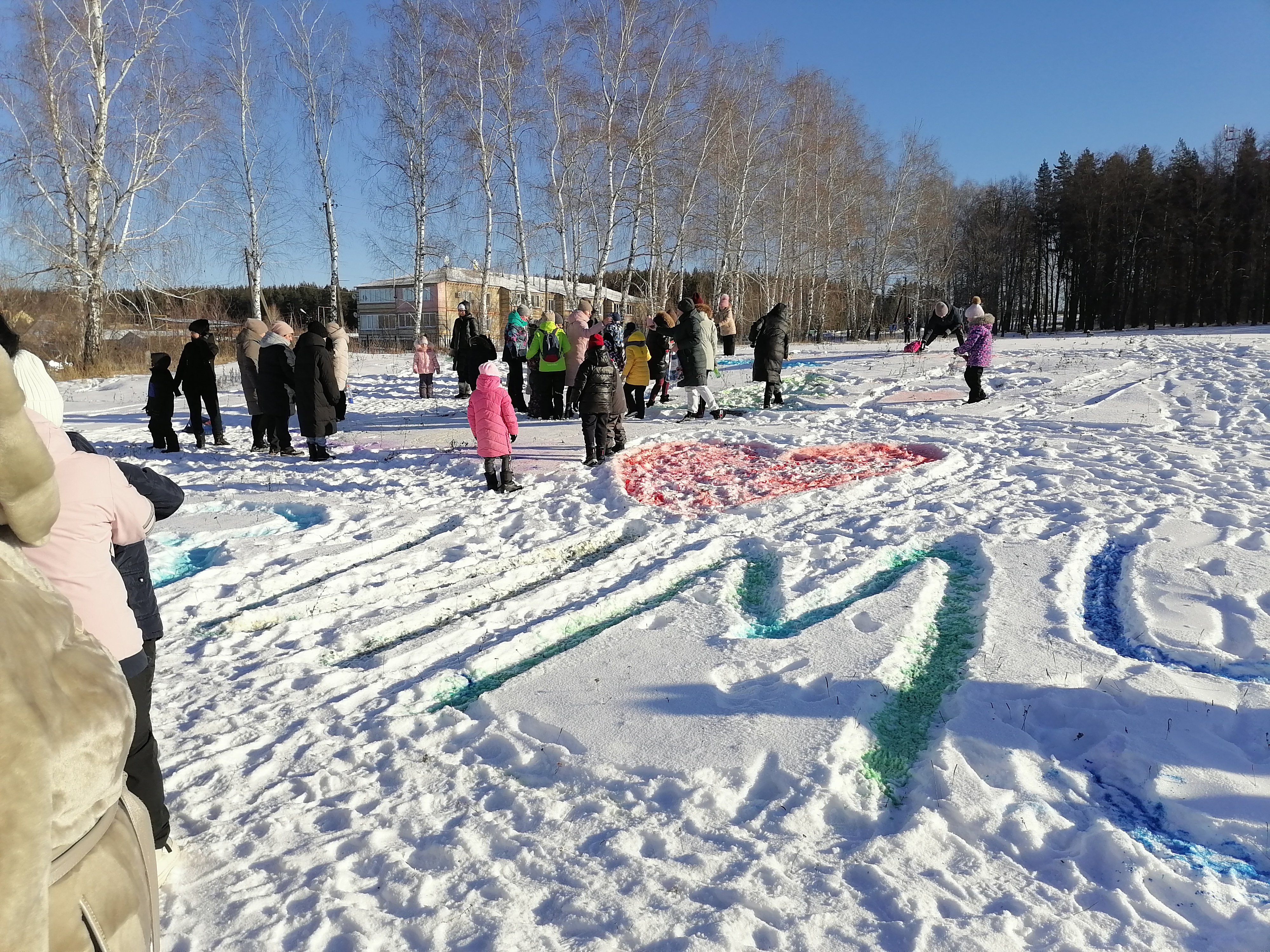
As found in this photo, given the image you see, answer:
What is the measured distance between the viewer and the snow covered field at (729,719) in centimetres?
260

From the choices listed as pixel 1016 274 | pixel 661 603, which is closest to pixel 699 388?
pixel 661 603

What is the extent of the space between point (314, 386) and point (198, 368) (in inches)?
75.8

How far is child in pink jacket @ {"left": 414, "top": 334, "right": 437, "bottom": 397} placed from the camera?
15.1 metres

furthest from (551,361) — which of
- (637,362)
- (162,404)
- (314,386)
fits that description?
(162,404)

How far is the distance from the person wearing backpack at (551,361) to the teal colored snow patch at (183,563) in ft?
19.8

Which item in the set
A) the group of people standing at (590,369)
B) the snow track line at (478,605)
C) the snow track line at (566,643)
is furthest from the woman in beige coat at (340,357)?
the snow track line at (566,643)

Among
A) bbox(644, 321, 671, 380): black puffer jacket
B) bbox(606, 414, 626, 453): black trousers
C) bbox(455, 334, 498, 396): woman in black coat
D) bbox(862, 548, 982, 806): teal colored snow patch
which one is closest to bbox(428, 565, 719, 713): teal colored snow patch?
bbox(862, 548, 982, 806): teal colored snow patch

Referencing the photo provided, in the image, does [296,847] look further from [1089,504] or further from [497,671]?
[1089,504]

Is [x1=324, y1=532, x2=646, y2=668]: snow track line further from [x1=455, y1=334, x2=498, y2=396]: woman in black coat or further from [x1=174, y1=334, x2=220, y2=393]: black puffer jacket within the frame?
[x1=455, y1=334, x2=498, y2=396]: woman in black coat

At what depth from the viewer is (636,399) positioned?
12539 mm

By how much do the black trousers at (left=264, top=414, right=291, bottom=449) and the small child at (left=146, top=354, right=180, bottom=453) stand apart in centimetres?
131

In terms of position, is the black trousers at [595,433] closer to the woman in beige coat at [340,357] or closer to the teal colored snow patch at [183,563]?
the woman in beige coat at [340,357]

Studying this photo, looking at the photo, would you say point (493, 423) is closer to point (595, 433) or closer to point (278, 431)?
point (595, 433)

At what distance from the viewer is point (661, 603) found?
5.23m
